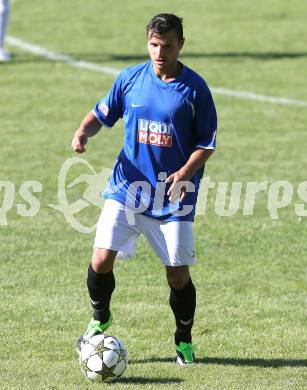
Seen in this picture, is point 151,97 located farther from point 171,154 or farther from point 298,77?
point 298,77

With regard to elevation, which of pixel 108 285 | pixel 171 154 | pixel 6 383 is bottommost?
pixel 6 383

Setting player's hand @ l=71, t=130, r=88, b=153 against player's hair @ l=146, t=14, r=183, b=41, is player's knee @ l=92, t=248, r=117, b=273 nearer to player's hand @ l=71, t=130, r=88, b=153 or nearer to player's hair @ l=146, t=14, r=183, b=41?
player's hand @ l=71, t=130, r=88, b=153

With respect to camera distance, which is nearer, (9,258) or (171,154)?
(171,154)

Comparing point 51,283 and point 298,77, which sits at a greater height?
point 298,77

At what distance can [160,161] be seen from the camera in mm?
7691

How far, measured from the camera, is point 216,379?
25.0 feet

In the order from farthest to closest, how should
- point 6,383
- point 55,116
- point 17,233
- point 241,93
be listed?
point 241,93 → point 55,116 → point 17,233 → point 6,383

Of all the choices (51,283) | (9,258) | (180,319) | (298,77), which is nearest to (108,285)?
(180,319)

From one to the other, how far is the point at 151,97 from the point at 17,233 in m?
4.13

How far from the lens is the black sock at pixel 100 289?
7.93 m

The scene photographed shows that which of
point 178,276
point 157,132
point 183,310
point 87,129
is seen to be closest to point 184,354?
point 183,310

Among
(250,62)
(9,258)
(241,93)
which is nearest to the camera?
(9,258)
